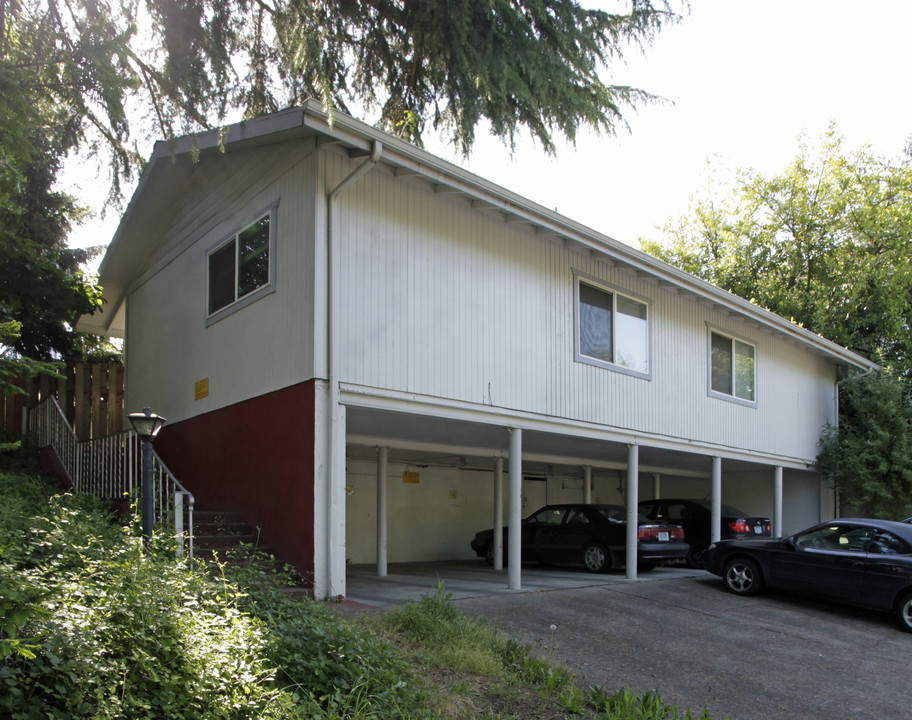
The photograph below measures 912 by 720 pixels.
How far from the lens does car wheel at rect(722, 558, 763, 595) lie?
11945 mm

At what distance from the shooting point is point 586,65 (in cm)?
1050

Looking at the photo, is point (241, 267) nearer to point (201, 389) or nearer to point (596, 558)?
point (201, 389)

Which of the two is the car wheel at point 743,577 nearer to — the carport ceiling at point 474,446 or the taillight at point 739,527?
the carport ceiling at point 474,446

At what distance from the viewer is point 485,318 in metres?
10.9

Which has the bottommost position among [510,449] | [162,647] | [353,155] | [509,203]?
[162,647]

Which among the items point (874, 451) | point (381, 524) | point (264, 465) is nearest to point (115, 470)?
point (264, 465)

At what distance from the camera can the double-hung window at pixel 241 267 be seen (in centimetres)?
1045

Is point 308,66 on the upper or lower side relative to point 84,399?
upper

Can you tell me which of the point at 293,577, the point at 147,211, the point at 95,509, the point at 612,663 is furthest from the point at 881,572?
the point at 147,211

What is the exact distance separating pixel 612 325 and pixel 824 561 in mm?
4844

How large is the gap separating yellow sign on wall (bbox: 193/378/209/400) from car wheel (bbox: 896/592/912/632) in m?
10.2

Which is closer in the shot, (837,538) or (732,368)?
(837,538)

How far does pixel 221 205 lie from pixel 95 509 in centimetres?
496

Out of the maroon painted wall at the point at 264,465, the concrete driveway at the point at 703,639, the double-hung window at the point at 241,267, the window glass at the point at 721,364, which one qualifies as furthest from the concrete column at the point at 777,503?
the double-hung window at the point at 241,267
